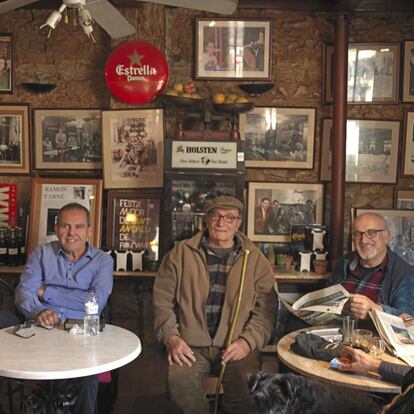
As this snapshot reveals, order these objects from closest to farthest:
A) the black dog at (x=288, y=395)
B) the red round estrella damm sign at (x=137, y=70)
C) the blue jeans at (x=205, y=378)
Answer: the black dog at (x=288, y=395) → the blue jeans at (x=205, y=378) → the red round estrella damm sign at (x=137, y=70)

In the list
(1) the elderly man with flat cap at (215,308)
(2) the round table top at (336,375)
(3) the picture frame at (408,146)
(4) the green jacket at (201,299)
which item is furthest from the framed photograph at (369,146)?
(2) the round table top at (336,375)

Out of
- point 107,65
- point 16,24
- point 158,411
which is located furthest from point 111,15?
point 158,411

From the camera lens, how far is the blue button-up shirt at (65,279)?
329cm

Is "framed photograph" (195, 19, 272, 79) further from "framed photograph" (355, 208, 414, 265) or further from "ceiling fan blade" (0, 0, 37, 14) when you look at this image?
"ceiling fan blade" (0, 0, 37, 14)

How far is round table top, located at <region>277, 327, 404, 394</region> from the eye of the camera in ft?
7.61

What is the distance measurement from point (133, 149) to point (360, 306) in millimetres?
2360

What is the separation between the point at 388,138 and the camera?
4547 millimetres

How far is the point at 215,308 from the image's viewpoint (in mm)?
3414

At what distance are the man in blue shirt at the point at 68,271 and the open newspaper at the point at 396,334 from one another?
154 cm

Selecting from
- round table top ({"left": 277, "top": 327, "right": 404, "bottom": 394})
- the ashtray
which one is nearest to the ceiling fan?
the ashtray

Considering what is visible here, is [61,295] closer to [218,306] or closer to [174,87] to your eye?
[218,306]

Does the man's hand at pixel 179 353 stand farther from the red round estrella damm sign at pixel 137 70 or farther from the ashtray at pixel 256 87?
the ashtray at pixel 256 87

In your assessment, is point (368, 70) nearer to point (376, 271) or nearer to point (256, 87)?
point (256, 87)

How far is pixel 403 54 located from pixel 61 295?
3.18 m
